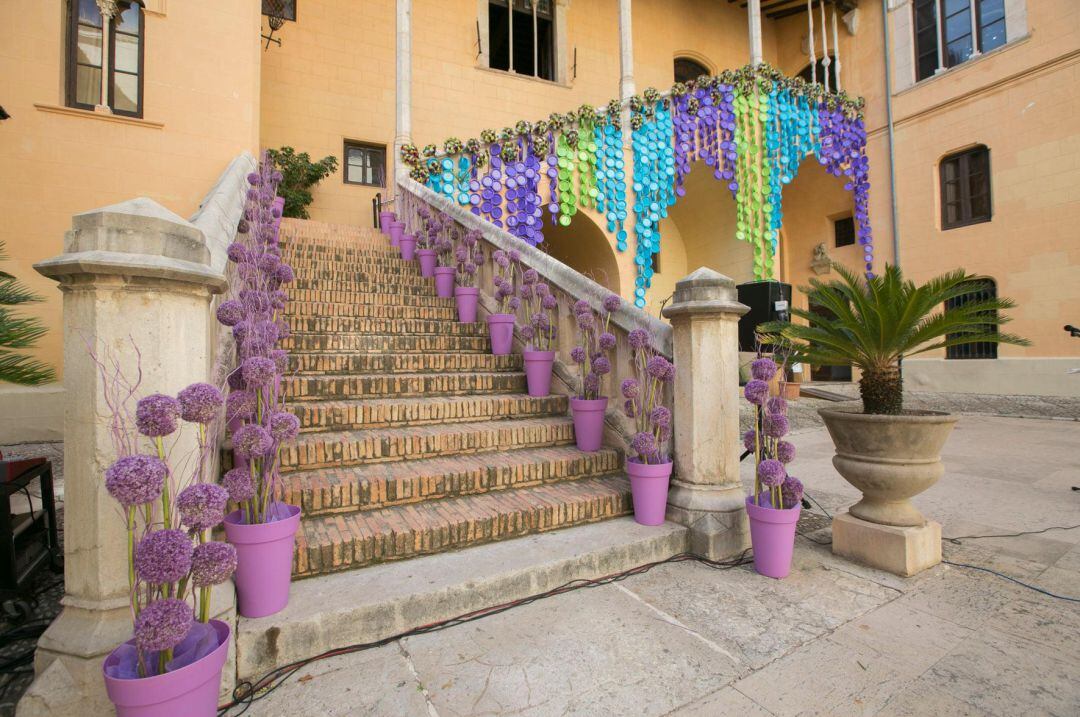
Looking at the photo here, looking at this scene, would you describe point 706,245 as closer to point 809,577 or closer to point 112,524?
point 809,577

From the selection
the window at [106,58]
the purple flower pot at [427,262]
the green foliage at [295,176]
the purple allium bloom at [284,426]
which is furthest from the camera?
the green foliage at [295,176]

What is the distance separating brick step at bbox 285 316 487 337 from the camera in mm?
4512

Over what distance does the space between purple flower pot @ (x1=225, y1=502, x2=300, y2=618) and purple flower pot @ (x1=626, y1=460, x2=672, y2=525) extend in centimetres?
185

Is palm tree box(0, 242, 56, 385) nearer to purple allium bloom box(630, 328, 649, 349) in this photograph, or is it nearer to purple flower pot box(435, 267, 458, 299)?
purple allium bloom box(630, 328, 649, 349)

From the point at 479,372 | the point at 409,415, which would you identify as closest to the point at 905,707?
the point at 409,415

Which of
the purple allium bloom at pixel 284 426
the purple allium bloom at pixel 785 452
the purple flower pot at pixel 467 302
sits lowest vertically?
the purple allium bloom at pixel 785 452

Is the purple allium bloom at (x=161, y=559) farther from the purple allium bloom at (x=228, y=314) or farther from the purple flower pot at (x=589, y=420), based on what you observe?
the purple flower pot at (x=589, y=420)

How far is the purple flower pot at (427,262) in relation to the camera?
6.33 meters

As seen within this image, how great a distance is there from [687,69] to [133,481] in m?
16.1

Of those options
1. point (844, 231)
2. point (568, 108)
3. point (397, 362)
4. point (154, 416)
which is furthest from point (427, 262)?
point (844, 231)

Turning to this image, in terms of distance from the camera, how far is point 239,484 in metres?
1.95

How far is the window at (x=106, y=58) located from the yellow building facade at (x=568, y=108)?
3 centimetres

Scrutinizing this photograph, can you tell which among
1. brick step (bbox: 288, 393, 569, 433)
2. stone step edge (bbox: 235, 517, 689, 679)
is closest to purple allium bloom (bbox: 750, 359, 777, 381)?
stone step edge (bbox: 235, 517, 689, 679)

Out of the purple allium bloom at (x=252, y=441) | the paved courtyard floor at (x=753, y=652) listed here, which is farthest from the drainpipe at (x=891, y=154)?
the purple allium bloom at (x=252, y=441)
